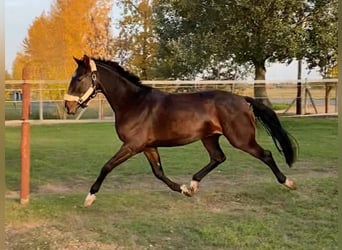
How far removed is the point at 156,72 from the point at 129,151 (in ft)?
3.07

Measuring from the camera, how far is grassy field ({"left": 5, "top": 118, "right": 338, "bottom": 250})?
2232mm

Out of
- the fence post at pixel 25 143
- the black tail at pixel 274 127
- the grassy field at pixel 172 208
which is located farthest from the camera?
the fence post at pixel 25 143

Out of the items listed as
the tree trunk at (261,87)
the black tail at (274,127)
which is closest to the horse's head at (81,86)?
the black tail at (274,127)

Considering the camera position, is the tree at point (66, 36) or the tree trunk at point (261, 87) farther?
the tree trunk at point (261, 87)

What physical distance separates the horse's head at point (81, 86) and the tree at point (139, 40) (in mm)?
642

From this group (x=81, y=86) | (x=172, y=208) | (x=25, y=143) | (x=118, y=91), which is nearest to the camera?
(x=81, y=86)

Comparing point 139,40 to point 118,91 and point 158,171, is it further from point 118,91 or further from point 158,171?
point 158,171

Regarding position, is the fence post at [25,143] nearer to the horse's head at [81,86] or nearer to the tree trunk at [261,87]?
the horse's head at [81,86]

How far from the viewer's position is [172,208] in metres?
2.79

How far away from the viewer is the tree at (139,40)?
117 inches

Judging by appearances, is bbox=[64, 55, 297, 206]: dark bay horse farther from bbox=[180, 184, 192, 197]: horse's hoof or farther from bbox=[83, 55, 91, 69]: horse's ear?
bbox=[180, 184, 192, 197]: horse's hoof

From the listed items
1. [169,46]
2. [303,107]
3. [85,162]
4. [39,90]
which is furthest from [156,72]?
Result: [303,107]

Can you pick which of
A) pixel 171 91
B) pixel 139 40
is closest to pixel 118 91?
pixel 139 40

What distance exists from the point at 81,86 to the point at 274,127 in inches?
44.9
